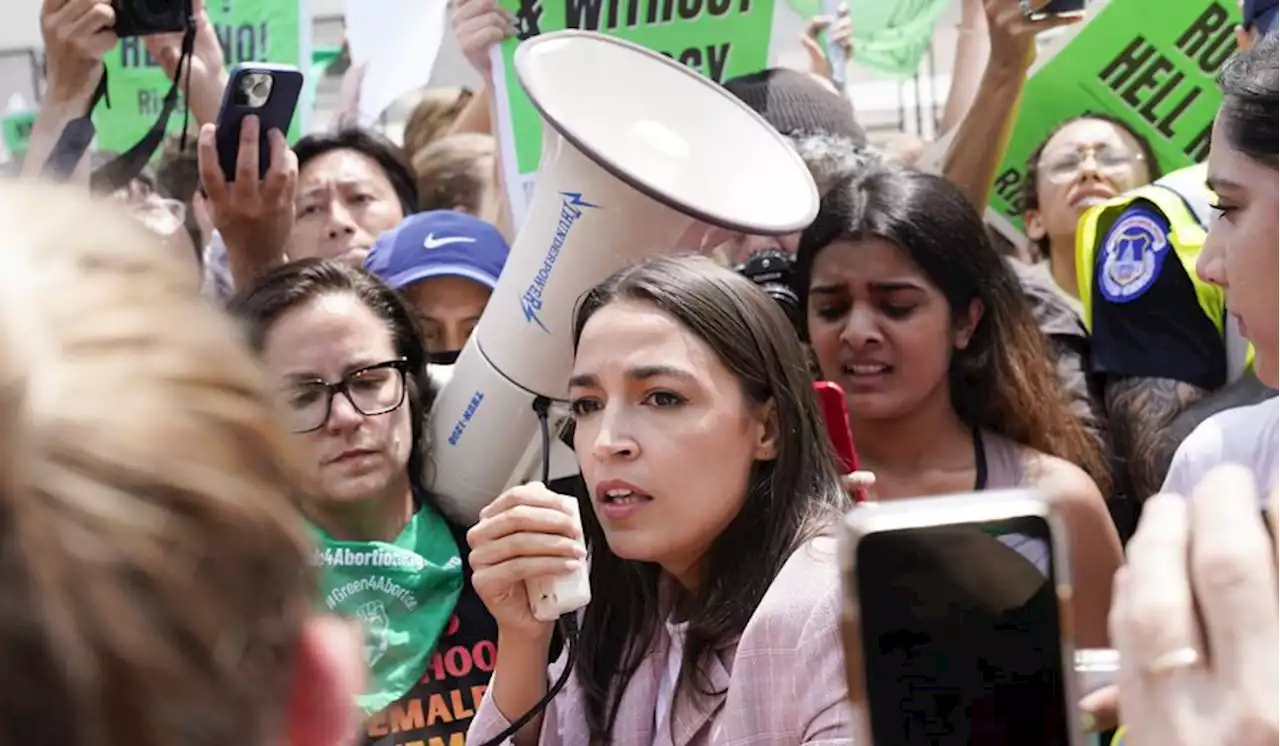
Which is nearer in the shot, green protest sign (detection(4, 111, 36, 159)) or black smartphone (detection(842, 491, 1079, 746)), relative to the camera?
black smartphone (detection(842, 491, 1079, 746))

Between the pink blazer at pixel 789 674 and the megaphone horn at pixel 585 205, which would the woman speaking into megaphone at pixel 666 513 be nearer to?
the pink blazer at pixel 789 674

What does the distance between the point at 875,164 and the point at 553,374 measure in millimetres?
795

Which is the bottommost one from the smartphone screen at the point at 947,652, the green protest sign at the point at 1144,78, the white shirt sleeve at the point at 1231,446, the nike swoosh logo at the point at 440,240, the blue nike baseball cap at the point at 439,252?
the blue nike baseball cap at the point at 439,252

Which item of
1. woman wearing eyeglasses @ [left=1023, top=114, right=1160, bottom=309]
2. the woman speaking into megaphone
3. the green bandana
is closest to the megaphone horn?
the green bandana

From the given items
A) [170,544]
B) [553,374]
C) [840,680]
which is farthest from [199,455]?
[553,374]

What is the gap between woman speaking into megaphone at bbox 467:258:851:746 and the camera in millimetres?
1878

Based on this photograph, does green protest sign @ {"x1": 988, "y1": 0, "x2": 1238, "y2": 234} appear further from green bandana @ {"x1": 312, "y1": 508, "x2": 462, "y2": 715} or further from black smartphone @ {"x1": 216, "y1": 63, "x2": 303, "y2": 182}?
green bandana @ {"x1": 312, "y1": 508, "x2": 462, "y2": 715}

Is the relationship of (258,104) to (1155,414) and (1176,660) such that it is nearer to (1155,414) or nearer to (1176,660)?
(1155,414)

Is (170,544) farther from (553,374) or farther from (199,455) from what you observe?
(553,374)

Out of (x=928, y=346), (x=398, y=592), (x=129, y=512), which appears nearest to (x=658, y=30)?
(x=928, y=346)

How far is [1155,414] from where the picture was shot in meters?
2.67

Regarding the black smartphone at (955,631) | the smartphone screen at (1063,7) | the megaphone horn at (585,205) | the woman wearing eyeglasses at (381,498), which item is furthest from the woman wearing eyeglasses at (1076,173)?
the black smartphone at (955,631)

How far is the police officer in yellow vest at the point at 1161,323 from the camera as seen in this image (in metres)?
2.57

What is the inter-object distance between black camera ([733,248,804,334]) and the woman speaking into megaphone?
64cm
